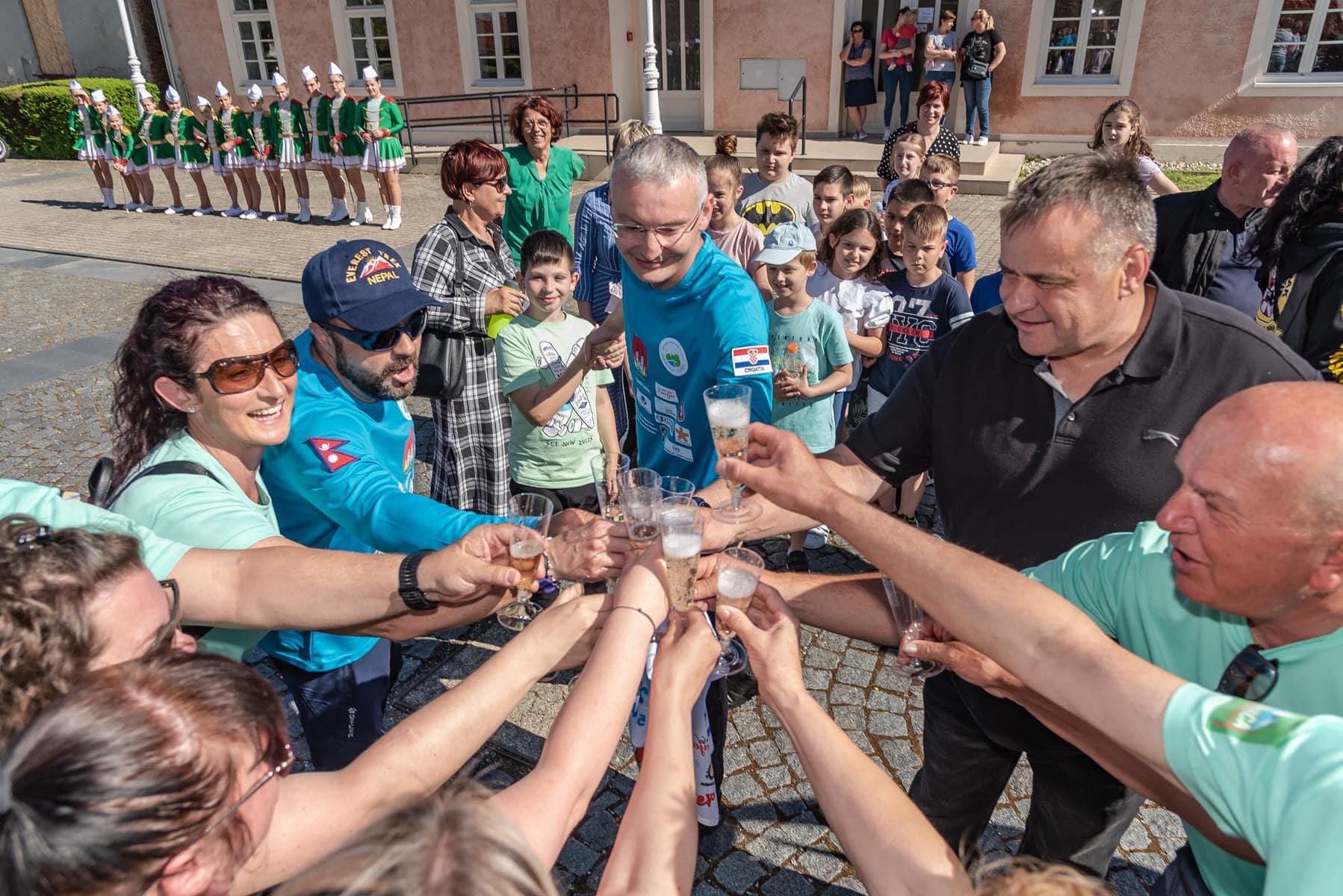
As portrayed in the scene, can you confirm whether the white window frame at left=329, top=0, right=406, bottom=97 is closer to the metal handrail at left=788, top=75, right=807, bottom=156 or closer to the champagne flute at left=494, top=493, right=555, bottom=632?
the metal handrail at left=788, top=75, right=807, bottom=156

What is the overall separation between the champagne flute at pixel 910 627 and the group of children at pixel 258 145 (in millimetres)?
13295

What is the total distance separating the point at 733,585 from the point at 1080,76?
55.9ft

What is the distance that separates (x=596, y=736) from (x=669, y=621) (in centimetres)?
47

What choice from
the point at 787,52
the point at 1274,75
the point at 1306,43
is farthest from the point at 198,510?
the point at 1306,43

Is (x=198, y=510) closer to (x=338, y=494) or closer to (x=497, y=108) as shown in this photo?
(x=338, y=494)

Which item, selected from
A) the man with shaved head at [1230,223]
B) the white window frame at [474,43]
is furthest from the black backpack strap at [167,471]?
the white window frame at [474,43]

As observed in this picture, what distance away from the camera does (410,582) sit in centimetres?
230

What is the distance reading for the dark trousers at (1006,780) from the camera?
244 cm

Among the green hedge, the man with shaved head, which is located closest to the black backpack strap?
the man with shaved head

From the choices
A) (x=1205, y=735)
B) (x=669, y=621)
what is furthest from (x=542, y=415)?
(x=1205, y=735)

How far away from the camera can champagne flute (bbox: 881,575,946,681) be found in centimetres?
225

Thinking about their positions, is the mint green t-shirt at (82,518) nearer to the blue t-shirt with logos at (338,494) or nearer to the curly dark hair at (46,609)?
the curly dark hair at (46,609)

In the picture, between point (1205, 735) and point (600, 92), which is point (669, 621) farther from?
point (600, 92)

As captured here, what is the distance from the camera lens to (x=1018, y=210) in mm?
2406
